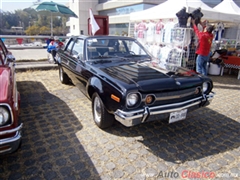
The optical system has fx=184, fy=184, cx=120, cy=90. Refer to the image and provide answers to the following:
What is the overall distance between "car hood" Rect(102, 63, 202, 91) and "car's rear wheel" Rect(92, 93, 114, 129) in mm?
504

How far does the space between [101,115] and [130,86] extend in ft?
2.73

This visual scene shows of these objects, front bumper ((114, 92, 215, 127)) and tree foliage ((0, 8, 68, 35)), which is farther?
tree foliage ((0, 8, 68, 35))

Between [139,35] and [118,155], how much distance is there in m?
6.62

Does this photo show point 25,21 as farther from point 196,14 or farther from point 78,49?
point 78,49

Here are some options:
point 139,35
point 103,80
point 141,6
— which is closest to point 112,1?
point 141,6

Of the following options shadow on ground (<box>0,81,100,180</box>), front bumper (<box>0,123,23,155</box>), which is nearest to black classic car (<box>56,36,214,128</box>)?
shadow on ground (<box>0,81,100,180</box>)

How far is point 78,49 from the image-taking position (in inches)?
162

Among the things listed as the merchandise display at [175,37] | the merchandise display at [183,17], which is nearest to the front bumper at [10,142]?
the merchandise display at [175,37]

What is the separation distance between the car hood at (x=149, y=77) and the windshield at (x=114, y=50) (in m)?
0.53

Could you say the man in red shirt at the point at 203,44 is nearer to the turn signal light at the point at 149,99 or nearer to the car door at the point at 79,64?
the car door at the point at 79,64

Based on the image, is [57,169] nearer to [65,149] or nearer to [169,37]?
[65,149]

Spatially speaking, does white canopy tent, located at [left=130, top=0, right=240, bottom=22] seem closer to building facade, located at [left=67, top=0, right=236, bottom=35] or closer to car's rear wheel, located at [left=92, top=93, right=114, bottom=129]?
car's rear wheel, located at [left=92, top=93, right=114, bottom=129]

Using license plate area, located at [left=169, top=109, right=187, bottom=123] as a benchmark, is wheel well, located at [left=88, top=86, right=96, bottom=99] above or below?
above

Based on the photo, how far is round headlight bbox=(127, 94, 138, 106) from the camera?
245 cm
